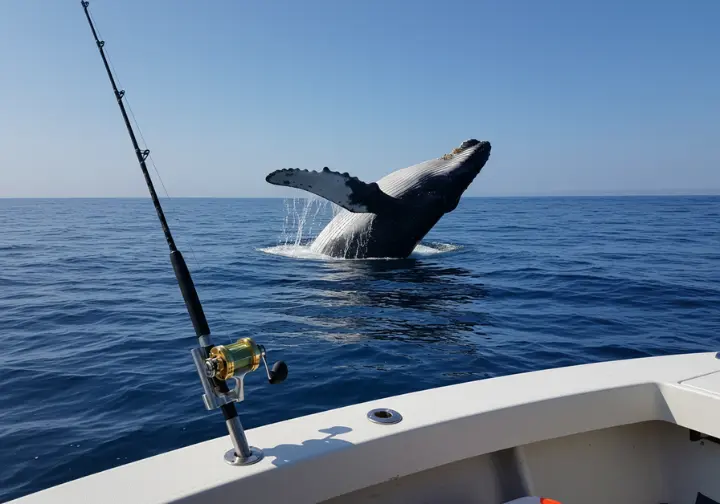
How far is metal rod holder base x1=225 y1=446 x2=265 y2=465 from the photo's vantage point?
2.30m

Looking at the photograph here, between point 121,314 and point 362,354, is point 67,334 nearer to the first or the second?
point 121,314

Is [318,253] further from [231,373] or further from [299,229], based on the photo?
[231,373]

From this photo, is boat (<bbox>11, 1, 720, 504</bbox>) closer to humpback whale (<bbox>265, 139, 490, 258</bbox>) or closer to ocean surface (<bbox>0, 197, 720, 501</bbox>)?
ocean surface (<bbox>0, 197, 720, 501</bbox>)

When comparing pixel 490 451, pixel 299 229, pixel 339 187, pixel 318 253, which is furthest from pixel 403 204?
pixel 490 451

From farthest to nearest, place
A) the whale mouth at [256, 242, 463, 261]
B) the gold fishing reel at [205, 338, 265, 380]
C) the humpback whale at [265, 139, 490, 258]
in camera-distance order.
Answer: the whale mouth at [256, 242, 463, 261] < the humpback whale at [265, 139, 490, 258] < the gold fishing reel at [205, 338, 265, 380]

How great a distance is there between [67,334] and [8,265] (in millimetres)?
10774

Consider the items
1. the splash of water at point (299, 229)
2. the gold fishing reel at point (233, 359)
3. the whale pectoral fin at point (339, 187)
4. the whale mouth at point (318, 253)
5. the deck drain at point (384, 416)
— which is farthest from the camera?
the splash of water at point (299, 229)

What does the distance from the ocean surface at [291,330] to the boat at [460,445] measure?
2.86 metres

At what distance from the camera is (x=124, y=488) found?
7.07 feet

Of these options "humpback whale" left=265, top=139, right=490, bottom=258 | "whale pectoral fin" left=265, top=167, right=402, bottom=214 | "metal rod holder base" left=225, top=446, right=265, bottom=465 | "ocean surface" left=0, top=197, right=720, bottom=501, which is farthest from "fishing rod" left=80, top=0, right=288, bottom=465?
"humpback whale" left=265, top=139, right=490, bottom=258

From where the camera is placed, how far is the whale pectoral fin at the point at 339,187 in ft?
43.4

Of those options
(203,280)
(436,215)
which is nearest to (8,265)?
(203,280)

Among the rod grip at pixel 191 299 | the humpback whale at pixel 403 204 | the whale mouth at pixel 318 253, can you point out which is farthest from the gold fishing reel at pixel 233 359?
the whale mouth at pixel 318 253

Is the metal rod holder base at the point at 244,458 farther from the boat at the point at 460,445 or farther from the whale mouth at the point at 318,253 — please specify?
the whale mouth at the point at 318,253
